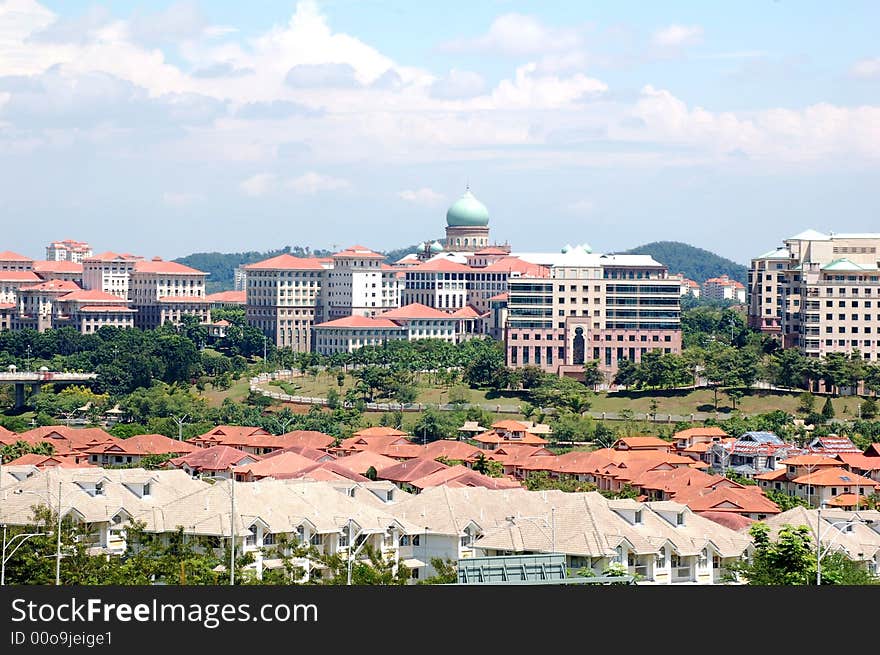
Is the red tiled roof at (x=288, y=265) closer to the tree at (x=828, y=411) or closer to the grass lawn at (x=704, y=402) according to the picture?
the grass lawn at (x=704, y=402)

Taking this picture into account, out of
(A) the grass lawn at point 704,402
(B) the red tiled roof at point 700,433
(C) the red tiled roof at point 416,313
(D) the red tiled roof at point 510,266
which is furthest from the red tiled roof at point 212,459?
(D) the red tiled roof at point 510,266

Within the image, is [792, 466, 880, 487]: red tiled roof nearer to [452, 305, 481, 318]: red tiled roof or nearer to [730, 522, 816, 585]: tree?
[730, 522, 816, 585]: tree

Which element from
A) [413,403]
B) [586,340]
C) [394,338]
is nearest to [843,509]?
[413,403]

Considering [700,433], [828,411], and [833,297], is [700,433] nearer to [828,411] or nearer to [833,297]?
[828,411]

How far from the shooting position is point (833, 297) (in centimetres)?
13925

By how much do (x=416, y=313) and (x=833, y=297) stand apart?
145ft

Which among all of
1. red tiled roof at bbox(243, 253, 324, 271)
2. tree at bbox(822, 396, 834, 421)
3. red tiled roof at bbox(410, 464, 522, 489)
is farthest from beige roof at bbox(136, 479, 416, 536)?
red tiled roof at bbox(243, 253, 324, 271)

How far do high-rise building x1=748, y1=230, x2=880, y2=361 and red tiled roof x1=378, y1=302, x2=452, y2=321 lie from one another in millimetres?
31335

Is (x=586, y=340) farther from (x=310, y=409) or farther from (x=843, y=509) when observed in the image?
(x=843, y=509)

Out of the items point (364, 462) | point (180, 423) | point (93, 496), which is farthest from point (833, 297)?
point (93, 496)

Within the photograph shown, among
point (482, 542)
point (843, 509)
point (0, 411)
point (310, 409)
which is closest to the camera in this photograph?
point (482, 542)

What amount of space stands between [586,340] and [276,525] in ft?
280

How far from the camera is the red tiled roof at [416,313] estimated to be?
17152 centimetres

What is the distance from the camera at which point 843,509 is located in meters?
81.7
